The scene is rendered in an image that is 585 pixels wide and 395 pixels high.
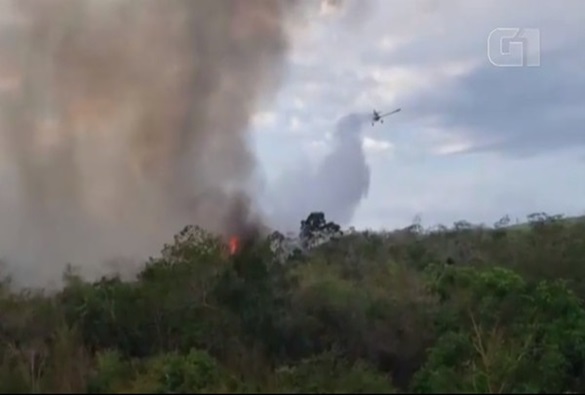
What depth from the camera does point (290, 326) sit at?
3862 cm

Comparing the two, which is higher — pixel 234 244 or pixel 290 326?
pixel 234 244

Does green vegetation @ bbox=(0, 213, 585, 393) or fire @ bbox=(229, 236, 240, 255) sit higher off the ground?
fire @ bbox=(229, 236, 240, 255)

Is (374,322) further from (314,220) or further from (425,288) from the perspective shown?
(314,220)

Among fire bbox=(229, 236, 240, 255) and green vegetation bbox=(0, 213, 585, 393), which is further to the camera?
fire bbox=(229, 236, 240, 255)

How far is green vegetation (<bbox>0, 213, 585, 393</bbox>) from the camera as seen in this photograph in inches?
1096

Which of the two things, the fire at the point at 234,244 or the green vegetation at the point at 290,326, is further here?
the fire at the point at 234,244

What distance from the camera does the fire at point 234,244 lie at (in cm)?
4584

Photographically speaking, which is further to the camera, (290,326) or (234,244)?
(234,244)

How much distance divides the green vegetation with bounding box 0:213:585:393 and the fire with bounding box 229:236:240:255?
2.76 ft

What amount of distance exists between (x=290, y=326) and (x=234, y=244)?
12870 mm

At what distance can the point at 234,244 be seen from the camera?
167 ft

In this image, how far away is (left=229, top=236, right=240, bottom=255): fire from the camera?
4584 centimetres

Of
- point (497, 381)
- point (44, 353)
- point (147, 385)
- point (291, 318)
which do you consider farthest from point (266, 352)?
point (147, 385)

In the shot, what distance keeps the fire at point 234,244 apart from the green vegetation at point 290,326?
2.76 ft
